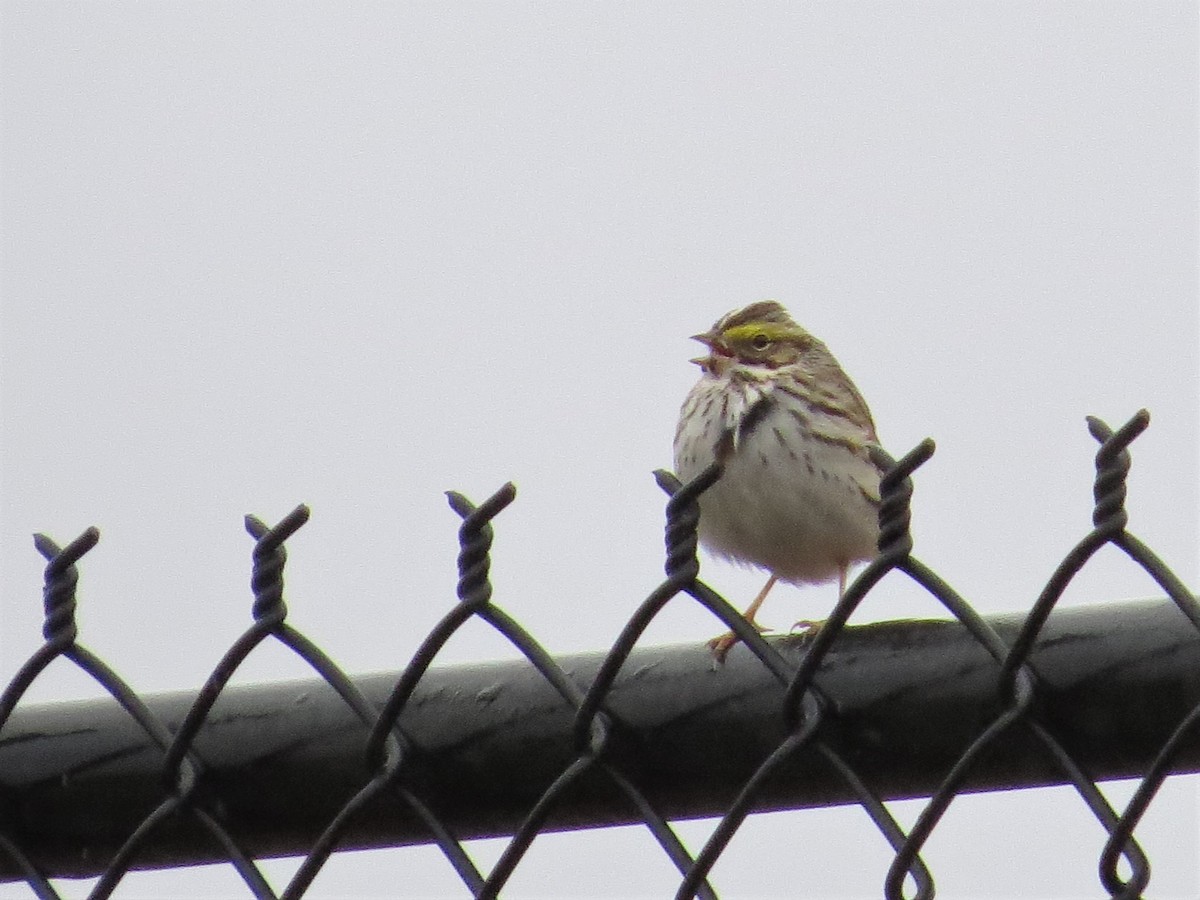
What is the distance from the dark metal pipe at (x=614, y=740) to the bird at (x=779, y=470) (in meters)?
4.00

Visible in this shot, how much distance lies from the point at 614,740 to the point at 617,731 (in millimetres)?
15

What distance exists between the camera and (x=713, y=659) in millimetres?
3078

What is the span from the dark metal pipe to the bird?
4.00 m

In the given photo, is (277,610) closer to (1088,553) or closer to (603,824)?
(603,824)

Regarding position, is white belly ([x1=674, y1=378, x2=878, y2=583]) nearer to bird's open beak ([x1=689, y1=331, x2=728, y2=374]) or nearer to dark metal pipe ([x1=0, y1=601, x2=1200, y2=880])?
bird's open beak ([x1=689, y1=331, x2=728, y2=374])

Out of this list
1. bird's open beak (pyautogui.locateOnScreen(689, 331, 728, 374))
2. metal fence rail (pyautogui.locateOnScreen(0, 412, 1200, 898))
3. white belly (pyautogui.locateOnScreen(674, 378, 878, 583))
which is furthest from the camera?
bird's open beak (pyautogui.locateOnScreen(689, 331, 728, 374))

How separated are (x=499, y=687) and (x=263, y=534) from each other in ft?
1.54

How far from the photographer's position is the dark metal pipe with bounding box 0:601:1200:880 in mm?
2803

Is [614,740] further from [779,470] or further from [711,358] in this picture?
[711,358]

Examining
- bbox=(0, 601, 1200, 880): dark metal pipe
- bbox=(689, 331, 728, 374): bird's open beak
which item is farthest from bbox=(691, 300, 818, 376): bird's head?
bbox=(0, 601, 1200, 880): dark metal pipe

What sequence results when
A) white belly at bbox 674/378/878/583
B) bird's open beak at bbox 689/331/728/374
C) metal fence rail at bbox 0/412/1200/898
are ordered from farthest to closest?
bird's open beak at bbox 689/331/728/374
white belly at bbox 674/378/878/583
metal fence rail at bbox 0/412/1200/898

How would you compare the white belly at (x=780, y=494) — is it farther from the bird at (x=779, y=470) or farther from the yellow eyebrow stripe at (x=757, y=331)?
the yellow eyebrow stripe at (x=757, y=331)

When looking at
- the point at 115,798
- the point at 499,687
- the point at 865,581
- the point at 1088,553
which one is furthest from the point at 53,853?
the point at 1088,553

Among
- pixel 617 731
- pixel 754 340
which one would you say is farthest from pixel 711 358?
pixel 617 731
